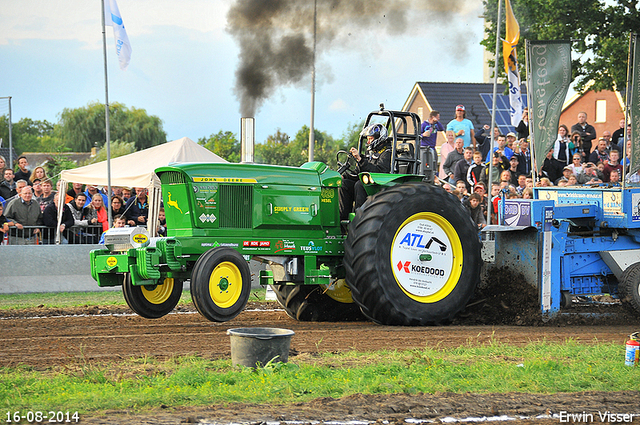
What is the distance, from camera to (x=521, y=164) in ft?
56.7

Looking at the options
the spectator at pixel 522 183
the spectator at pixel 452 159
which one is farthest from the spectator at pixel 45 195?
the spectator at pixel 522 183

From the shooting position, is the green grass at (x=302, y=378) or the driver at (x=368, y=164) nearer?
the green grass at (x=302, y=378)

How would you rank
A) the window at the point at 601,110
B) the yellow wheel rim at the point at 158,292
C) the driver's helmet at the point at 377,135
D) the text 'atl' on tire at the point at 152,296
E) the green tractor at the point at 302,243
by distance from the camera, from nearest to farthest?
the green tractor at the point at 302,243, the text 'atl' on tire at the point at 152,296, the yellow wheel rim at the point at 158,292, the driver's helmet at the point at 377,135, the window at the point at 601,110

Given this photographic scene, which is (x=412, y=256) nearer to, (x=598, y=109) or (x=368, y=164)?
(x=368, y=164)

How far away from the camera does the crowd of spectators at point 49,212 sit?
1459cm

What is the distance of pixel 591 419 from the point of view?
480 cm

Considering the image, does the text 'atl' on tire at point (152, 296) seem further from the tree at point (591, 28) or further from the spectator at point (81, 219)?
the tree at point (591, 28)

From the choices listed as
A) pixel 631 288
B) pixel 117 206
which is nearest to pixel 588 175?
pixel 631 288

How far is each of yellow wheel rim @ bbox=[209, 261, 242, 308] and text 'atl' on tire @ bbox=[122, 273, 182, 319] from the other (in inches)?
39.9

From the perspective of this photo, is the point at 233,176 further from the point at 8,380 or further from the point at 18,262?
the point at 18,262

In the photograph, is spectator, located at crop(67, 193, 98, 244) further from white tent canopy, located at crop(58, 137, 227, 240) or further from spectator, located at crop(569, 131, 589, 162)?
spectator, located at crop(569, 131, 589, 162)

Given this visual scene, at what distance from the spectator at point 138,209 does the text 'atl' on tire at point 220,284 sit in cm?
730

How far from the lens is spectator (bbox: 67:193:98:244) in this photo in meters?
15.1

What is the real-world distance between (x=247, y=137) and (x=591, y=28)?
17.3 m
